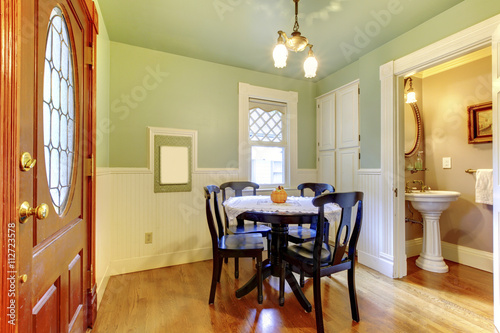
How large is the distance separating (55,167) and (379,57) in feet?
10.1

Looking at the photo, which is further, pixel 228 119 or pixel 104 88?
pixel 228 119

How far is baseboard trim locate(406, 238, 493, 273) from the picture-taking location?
252 cm

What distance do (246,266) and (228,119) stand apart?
1.84 meters

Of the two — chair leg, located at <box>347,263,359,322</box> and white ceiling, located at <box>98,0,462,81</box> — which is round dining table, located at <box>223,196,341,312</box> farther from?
white ceiling, located at <box>98,0,462,81</box>

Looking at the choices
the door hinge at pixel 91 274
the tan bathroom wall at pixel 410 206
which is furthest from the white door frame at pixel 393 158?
the door hinge at pixel 91 274

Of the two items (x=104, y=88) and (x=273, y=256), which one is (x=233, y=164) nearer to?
(x=273, y=256)

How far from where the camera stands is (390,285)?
222 centimetres

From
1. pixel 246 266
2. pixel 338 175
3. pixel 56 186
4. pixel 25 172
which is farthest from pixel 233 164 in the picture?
pixel 25 172

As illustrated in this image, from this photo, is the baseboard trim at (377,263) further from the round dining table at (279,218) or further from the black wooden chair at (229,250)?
the black wooden chair at (229,250)

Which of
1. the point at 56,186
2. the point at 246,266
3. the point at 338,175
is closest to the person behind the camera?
the point at 56,186

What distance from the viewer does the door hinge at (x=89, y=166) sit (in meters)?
1.56

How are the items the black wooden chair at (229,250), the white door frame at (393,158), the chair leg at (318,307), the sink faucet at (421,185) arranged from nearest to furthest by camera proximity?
the chair leg at (318,307) → the black wooden chair at (229,250) → the white door frame at (393,158) → the sink faucet at (421,185)

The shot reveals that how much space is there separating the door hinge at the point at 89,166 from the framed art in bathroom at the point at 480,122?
3906 millimetres

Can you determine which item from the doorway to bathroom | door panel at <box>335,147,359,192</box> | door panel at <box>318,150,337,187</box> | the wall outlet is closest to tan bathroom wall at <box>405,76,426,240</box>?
the doorway to bathroom
